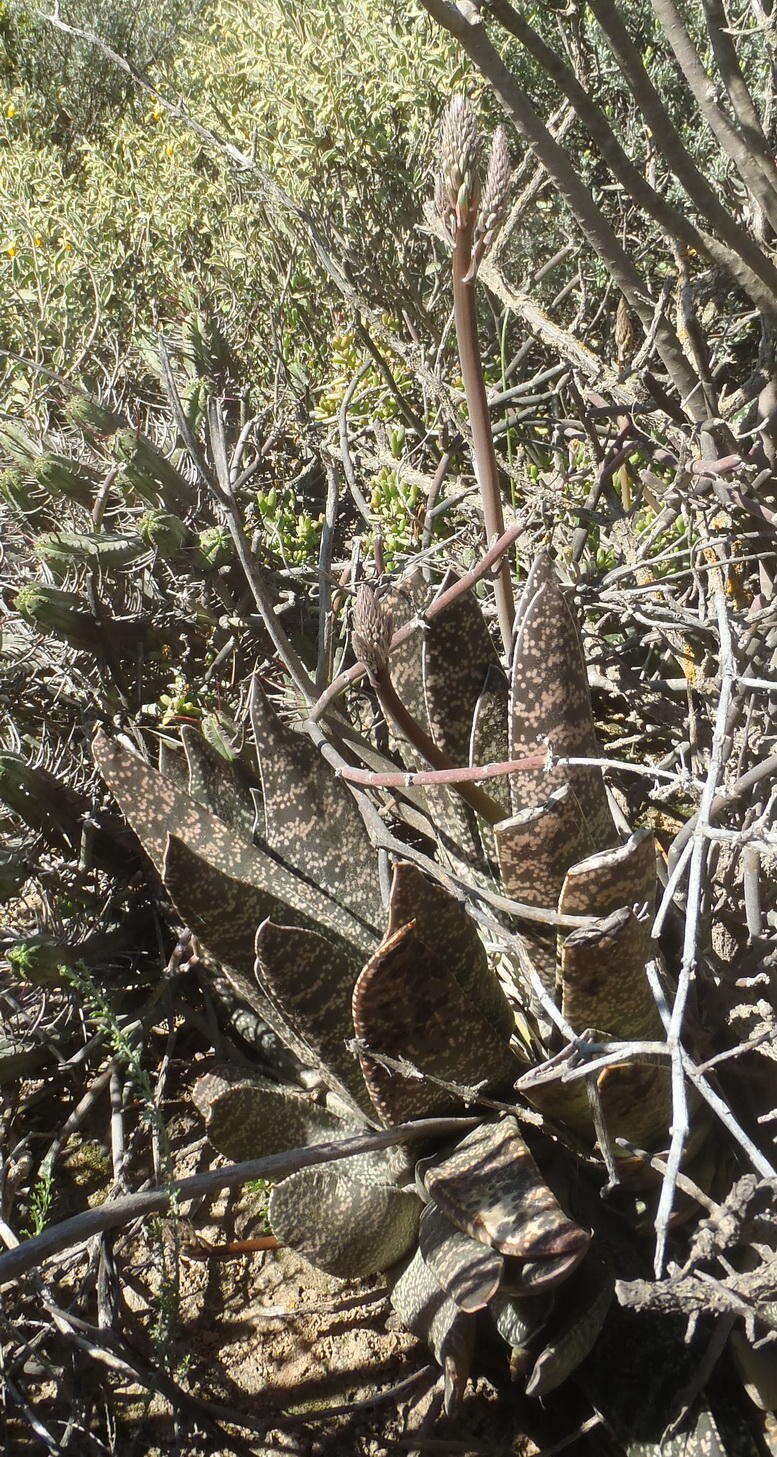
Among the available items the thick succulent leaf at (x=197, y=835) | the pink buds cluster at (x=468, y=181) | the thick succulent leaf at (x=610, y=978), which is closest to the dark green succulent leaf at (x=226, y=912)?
the thick succulent leaf at (x=197, y=835)

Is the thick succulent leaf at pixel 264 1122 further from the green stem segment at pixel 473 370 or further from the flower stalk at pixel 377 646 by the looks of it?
the green stem segment at pixel 473 370

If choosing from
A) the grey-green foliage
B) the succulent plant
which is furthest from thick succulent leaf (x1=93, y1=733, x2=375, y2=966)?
the grey-green foliage

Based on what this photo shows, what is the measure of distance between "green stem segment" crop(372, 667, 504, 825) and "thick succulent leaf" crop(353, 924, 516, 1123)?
6.6 inches

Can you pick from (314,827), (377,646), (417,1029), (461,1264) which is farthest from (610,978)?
(314,827)

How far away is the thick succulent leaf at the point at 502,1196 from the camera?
0.92 metres

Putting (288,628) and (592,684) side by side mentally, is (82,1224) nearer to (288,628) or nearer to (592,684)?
(592,684)

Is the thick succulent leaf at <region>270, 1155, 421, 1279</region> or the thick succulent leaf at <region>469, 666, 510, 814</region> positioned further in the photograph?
the thick succulent leaf at <region>469, 666, 510, 814</region>

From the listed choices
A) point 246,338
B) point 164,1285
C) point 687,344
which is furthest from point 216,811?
point 246,338

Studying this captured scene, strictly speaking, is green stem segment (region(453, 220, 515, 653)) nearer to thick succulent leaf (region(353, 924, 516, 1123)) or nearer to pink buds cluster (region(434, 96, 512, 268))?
pink buds cluster (region(434, 96, 512, 268))

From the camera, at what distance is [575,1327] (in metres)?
1.05

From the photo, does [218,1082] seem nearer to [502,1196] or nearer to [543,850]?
[502,1196]

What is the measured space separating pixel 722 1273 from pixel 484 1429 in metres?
0.35

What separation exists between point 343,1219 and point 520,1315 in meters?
0.21

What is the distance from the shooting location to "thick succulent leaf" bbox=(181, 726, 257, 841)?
4.81 ft
